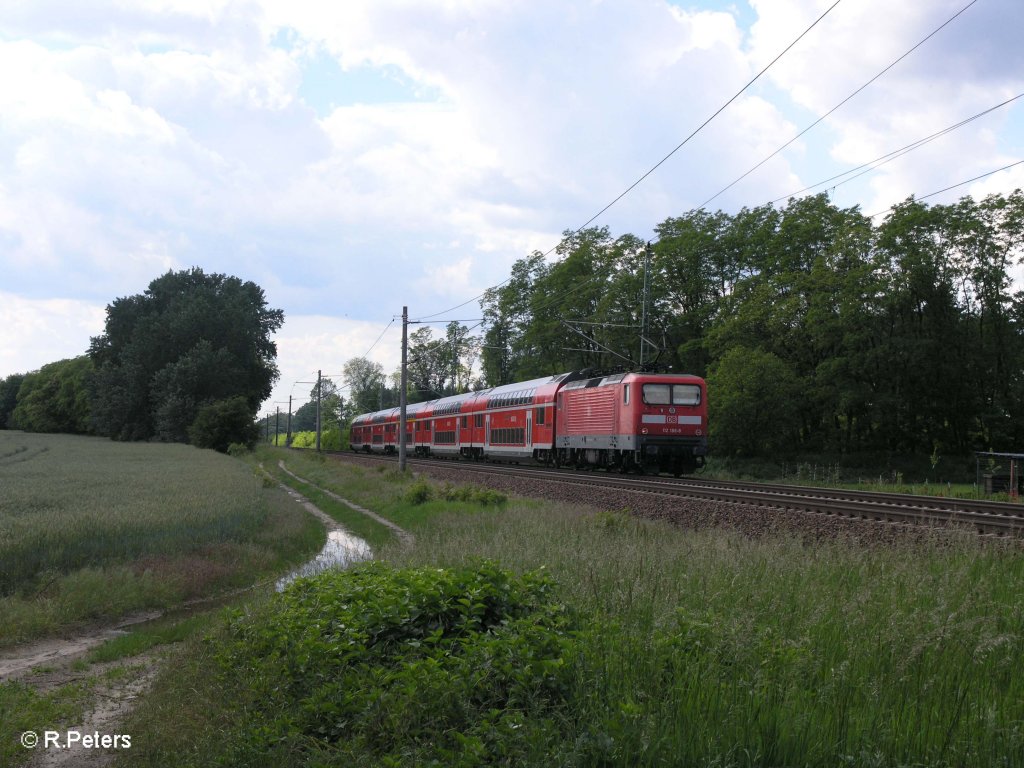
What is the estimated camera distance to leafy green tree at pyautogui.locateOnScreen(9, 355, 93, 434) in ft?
356

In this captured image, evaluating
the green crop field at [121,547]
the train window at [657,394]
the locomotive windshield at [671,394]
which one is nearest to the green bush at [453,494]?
the green crop field at [121,547]

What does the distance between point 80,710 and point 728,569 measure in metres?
6.22

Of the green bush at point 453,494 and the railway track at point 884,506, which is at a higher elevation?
the railway track at point 884,506

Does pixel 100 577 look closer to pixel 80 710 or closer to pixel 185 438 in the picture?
pixel 80 710

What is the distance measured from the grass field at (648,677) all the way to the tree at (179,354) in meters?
69.3

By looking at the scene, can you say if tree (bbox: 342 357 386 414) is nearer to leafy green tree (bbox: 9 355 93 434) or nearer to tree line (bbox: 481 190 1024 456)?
leafy green tree (bbox: 9 355 93 434)

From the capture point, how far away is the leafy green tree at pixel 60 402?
4277 inches

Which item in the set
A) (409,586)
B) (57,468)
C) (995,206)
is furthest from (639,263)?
(409,586)

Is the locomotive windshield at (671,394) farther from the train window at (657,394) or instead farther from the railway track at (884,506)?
the railway track at (884,506)

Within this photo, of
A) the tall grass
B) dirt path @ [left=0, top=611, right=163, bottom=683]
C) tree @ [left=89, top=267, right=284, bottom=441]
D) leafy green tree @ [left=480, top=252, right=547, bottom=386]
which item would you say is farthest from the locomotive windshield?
tree @ [left=89, top=267, right=284, bottom=441]

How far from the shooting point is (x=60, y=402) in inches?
4375

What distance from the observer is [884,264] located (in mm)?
43438

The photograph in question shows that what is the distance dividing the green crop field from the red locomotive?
35.5 feet

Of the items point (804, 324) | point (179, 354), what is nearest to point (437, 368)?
point (179, 354)
